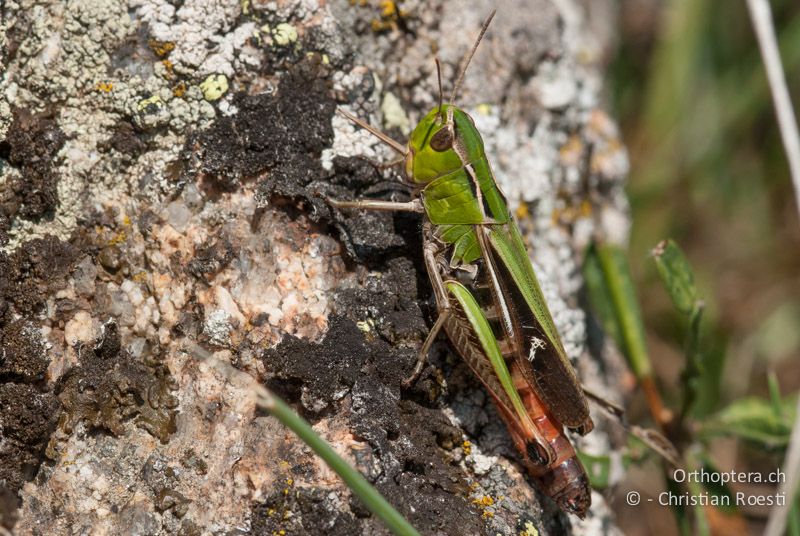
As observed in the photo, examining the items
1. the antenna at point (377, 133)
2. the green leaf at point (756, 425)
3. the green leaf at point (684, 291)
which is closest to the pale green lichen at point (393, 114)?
the antenna at point (377, 133)

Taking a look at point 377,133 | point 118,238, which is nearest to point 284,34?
point 377,133

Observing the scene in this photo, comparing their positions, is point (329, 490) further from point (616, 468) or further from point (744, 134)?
point (744, 134)

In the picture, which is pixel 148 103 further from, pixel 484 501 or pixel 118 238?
pixel 484 501

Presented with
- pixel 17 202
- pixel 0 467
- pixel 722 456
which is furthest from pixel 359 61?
pixel 722 456

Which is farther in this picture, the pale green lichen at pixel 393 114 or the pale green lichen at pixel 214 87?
the pale green lichen at pixel 393 114

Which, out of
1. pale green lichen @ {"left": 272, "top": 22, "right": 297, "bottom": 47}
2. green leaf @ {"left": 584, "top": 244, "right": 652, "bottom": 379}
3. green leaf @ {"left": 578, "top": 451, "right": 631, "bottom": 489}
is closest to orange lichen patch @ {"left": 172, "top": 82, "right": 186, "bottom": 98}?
pale green lichen @ {"left": 272, "top": 22, "right": 297, "bottom": 47}

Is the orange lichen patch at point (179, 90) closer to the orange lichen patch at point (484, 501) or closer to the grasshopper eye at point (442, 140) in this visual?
the grasshopper eye at point (442, 140)
